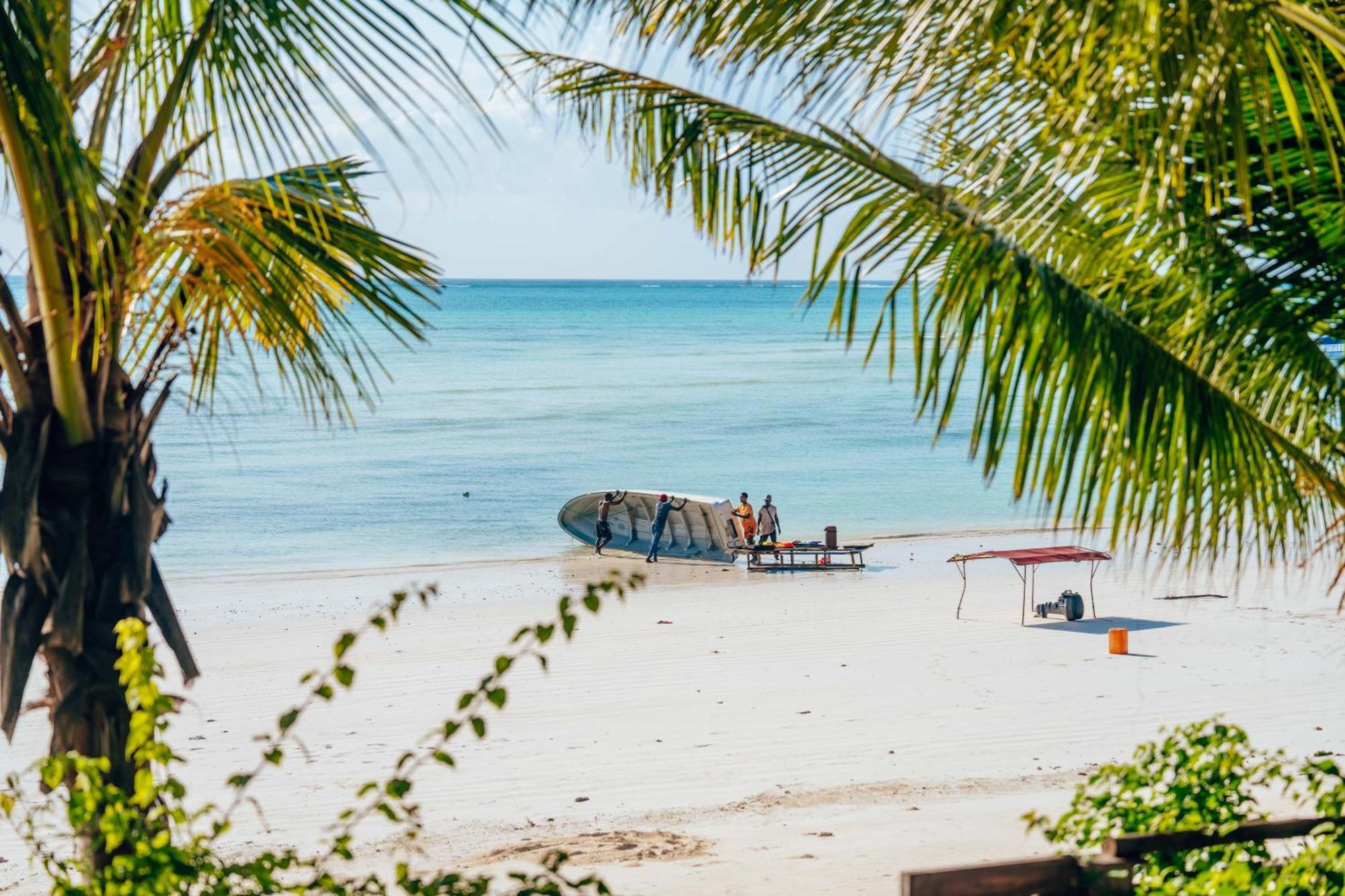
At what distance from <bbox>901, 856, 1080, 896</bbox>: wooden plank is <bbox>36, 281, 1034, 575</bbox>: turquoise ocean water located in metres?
5.05

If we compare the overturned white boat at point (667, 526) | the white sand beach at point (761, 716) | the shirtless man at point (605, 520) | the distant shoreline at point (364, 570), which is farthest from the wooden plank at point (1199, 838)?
the shirtless man at point (605, 520)

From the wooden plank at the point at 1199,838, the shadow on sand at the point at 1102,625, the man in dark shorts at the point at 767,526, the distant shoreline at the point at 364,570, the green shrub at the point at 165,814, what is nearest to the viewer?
the green shrub at the point at 165,814

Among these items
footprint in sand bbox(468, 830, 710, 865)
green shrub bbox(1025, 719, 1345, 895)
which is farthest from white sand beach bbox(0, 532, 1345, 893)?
green shrub bbox(1025, 719, 1345, 895)

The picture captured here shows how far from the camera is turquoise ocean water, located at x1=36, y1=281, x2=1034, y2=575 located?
→ 28.0 metres

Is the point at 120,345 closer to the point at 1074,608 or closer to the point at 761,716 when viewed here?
the point at 761,716

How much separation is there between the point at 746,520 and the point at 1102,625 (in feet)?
26.7

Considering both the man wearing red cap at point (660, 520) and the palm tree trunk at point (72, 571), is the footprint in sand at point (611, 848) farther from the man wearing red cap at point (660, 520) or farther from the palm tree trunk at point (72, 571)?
the man wearing red cap at point (660, 520)

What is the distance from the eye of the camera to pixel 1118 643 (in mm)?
13859

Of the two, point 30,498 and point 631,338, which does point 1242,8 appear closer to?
point 30,498

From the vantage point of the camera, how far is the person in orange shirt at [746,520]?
22.5 metres

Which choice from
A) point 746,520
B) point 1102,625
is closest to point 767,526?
point 746,520

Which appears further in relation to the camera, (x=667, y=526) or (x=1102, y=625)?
(x=667, y=526)

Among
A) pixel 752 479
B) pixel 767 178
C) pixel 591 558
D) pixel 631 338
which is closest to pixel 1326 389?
pixel 767 178

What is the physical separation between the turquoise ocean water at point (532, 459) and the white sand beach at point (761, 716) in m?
3.00
